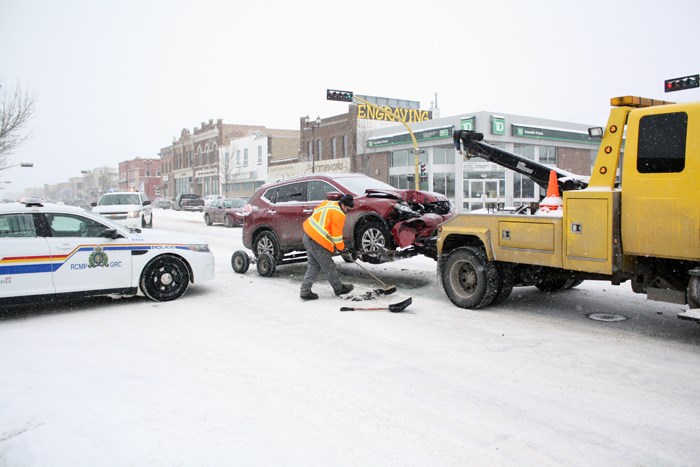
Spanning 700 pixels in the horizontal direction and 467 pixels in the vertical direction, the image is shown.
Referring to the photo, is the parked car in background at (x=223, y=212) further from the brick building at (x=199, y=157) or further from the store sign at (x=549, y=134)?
the brick building at (x=199, y=157)

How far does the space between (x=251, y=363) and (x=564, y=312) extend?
459 cm

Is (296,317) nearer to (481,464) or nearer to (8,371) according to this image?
(8,371)

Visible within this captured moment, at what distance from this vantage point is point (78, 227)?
26.1ft

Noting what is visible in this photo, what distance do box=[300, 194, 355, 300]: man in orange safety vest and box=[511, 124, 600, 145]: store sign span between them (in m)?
30.9

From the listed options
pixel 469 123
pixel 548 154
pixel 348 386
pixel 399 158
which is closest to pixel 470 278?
pixel 348 386

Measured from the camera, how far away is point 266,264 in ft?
36.3

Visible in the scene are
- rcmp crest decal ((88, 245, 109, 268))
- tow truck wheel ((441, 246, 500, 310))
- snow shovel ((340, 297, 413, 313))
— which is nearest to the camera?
tow truck wheel ((441, 246, 500, 310))

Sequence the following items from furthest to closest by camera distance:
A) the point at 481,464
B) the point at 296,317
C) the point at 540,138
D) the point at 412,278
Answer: the point at 540,138 < the point at 412,278 < the point at 296,317 < the point at 481,464

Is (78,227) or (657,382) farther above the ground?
(78,227)

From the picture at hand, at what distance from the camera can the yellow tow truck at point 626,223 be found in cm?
566

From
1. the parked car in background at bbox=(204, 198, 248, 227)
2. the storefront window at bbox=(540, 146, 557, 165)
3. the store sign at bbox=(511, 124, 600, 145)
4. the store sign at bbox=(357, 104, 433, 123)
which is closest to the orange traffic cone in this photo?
the parked car in background at bbox=(204, 198, 248, 227)

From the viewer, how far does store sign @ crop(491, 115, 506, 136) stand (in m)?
35.4

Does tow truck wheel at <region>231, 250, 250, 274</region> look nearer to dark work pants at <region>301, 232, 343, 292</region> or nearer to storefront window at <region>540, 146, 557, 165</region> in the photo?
dark work pants at <region>301, 232, 343, 292</region>

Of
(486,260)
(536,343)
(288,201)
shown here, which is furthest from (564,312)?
(288,201)
